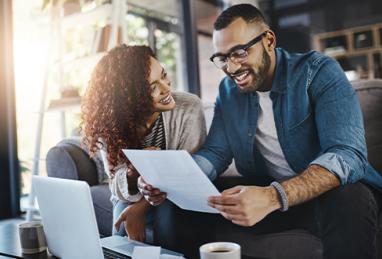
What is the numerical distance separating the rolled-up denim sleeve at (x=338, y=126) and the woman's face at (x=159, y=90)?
0.38 metres

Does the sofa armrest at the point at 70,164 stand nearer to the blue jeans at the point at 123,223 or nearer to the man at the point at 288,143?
the blue jeans at the point at 123,223

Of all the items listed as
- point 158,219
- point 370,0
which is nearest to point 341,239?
point 158,219

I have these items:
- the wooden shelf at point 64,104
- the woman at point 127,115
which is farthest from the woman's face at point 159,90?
the wooden shelf at point 64,104

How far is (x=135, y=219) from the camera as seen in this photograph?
3.60 ft

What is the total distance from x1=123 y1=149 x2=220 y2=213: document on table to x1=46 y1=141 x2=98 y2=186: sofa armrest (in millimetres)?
901

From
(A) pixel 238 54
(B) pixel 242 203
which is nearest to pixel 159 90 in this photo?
(A) pixel 238 54

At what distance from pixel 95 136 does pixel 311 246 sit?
2.12ft

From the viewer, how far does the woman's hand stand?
1.08m

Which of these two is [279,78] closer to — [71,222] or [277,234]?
[277,234]

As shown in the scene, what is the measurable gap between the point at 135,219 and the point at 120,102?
1.05 feet

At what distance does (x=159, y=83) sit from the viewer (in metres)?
1.16

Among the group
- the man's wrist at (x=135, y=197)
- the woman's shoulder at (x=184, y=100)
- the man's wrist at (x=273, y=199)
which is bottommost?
the man's wrist at (x=135, y=197)

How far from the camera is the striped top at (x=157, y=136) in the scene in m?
1.21

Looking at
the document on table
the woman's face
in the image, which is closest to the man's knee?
the document on table
